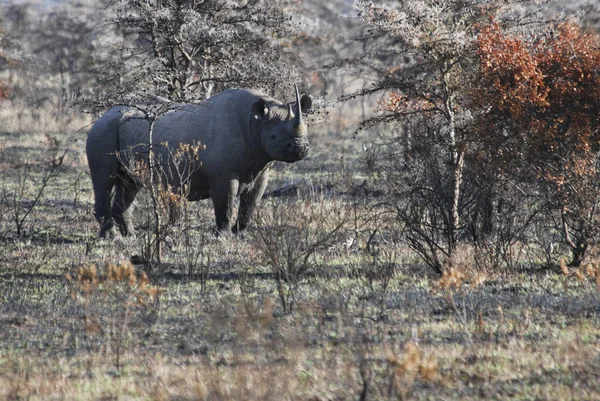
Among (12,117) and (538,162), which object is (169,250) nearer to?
(538,162)

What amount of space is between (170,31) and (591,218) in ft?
31.3

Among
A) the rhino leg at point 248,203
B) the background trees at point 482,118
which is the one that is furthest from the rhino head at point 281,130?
the rhino leg at point 248,203

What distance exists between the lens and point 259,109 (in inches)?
515

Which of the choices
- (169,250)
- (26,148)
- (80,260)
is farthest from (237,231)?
(26,148)

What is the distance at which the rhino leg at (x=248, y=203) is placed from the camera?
45.4 feet

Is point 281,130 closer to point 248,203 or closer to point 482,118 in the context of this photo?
point 248,203

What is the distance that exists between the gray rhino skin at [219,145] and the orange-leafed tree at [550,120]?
3154 mm

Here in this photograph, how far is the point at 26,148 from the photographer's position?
26047 mm

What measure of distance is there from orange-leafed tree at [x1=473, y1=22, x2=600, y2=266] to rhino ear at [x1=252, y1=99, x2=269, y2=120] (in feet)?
11.7

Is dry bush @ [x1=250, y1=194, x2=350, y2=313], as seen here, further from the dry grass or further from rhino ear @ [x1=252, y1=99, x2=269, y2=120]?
rhino ear @ [x1=252, y1=99, x2=269, y2=120]

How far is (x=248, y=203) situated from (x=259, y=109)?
5.00 ft

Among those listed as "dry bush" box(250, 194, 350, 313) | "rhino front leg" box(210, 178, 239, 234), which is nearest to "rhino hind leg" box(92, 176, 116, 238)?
"rhino front leg" box(210, 178, 239, 234)

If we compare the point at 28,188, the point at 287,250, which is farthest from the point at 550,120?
the point at 28,188

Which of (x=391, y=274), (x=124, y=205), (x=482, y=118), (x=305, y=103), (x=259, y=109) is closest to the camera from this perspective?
(x=391, y=274)
